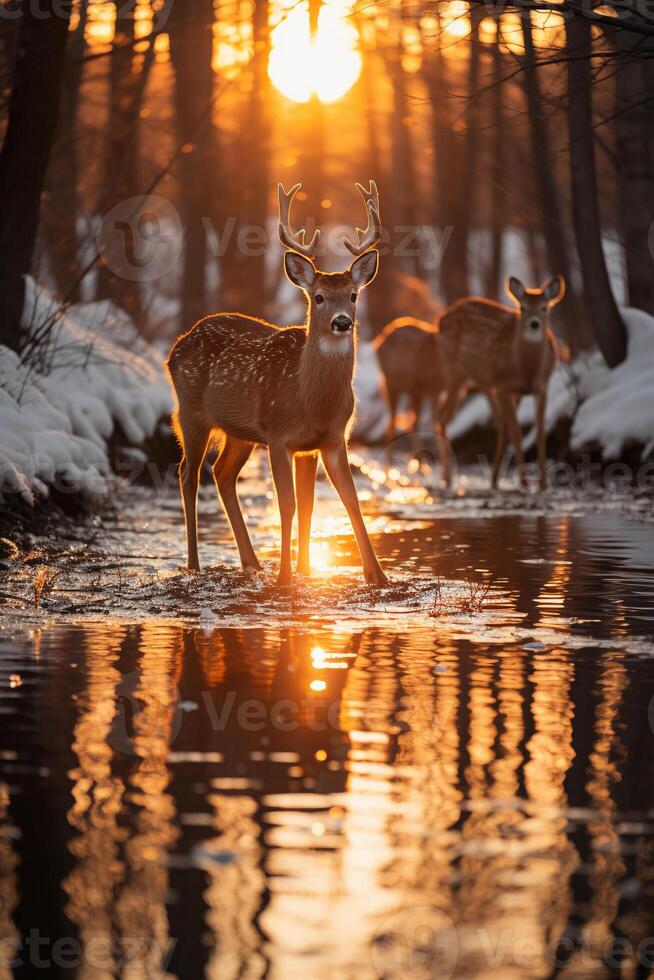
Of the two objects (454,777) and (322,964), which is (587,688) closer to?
(454,777)

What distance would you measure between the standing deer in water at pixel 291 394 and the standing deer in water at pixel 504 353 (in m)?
6.79

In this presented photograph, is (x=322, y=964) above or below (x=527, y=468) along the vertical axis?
below

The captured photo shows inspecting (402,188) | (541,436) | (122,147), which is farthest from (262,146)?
(402,188)

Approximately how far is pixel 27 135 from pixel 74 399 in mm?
3015

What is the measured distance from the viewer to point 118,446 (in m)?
17.7

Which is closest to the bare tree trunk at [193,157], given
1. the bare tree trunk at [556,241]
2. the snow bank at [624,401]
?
the bare tree trunk at [556,241]

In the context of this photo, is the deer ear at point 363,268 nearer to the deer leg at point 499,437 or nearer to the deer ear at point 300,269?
the deer ear at point 300,269

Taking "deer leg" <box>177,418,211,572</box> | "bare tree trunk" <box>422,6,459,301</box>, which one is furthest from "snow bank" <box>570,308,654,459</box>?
"deer leg" <box>177,418,211,572</box>

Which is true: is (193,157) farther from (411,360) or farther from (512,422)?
(512,422)

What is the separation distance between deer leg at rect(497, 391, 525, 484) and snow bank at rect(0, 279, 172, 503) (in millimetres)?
3558

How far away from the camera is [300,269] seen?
10.3 m

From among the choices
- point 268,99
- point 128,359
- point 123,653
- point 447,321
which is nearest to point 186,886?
point 123,653

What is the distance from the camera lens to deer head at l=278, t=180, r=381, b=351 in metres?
10.1

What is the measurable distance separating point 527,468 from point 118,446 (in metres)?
5.37
